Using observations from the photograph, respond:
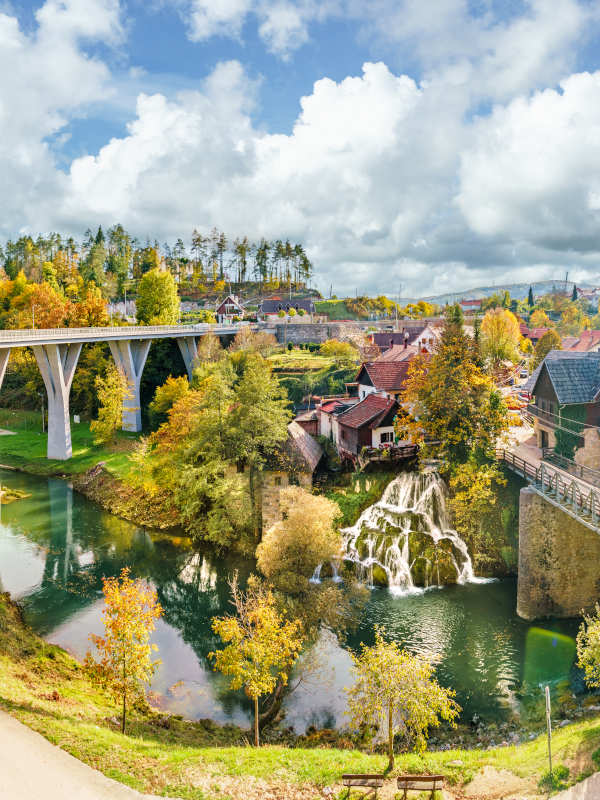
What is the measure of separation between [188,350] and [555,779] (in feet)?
205

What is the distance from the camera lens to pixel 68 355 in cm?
5238

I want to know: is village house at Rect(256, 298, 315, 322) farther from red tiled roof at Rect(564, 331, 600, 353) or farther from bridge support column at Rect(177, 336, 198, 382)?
red tiled roof at Rect(564, 331, 600, 353)

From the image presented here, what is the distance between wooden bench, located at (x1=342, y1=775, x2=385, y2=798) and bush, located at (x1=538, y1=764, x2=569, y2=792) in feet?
12.1

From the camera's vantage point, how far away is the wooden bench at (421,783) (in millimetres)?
12441

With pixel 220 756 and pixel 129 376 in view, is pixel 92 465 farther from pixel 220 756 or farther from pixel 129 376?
pixel 220 756

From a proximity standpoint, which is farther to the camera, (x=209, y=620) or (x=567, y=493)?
(x=209, y=620)

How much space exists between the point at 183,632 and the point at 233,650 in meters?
9.21

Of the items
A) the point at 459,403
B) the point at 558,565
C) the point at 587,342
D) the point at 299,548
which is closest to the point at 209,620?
the point at 299,548

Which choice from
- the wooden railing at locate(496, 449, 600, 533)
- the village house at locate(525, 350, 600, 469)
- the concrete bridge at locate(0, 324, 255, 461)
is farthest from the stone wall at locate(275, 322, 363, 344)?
the wooden railing at locate(496, 449, 600, 533)

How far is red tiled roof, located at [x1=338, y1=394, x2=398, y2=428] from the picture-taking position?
113 ft

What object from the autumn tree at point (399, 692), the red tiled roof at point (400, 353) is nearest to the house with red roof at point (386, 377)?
the red tiled roof at point (400, 353)

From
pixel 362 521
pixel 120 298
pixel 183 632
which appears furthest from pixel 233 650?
pixel 120 298

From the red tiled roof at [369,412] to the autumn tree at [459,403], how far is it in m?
3.92

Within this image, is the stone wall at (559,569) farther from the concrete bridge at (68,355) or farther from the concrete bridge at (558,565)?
the concrete bridge at (68,355)
